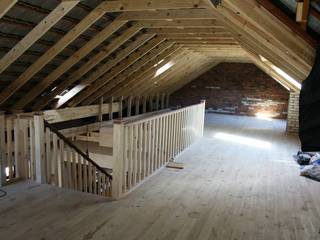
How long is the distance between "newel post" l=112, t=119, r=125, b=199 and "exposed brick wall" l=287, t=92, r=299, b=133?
631 centimetres

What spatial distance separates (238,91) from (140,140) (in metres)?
8.52

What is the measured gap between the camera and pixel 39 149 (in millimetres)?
3762

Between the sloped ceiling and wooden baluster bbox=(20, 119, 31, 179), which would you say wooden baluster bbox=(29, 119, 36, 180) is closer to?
wooden baluster bbox=(20, 119, 31, 179)

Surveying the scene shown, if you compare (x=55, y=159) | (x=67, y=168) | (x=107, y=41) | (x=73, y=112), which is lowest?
(x=67, y=168)

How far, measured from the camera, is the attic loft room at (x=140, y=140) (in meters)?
2.73

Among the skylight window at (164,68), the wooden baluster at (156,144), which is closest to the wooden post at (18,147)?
the wooden baluster at (156,144)

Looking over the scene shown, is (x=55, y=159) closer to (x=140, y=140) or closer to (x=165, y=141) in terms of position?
(x=140, y=140)

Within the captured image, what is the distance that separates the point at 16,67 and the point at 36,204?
2.13 m

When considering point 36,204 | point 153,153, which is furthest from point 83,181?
point 36,204

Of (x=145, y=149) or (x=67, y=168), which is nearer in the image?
(x=145, y=149)

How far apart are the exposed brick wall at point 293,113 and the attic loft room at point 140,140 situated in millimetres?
1240

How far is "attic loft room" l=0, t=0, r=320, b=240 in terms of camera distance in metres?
2.73

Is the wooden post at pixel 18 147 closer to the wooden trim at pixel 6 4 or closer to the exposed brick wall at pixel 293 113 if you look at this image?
the wooden trim at pixel 6 4

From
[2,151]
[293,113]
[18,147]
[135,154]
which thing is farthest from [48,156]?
[293,113]
